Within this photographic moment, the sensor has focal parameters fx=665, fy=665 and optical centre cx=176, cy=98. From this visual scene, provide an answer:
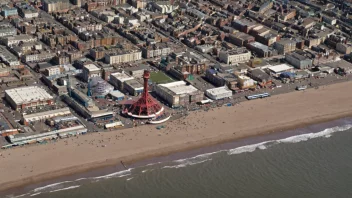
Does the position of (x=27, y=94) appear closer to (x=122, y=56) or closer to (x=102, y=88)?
(x=102, y=88)

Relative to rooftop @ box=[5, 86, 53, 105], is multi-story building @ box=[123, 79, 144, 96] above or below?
below

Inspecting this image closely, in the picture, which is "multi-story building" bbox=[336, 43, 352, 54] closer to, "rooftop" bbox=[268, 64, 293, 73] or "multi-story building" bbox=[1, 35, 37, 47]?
"rooftop" bbox=[268, 64, 293, 73]

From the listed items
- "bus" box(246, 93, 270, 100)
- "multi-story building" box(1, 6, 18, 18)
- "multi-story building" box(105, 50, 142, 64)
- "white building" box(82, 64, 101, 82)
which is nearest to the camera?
"bus" box(246, 93, 270, 100)

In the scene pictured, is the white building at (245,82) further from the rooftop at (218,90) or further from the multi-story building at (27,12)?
the multi-story building at (27,12)

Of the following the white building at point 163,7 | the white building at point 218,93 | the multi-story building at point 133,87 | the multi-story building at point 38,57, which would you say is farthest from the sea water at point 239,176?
the white building at point 163,7

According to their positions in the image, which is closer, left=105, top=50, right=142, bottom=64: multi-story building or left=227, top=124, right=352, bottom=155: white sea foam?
left=227, top=124, right=352, bottom=155: white sea foam

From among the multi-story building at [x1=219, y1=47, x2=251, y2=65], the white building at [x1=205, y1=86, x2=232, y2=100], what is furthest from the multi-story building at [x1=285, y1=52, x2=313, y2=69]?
the white building at [x1=205, y1=86, x2=232, y2=100]

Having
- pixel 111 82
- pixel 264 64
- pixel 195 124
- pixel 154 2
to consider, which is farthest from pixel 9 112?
pixel 154 2

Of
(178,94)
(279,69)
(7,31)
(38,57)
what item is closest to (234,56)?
(279,69)
